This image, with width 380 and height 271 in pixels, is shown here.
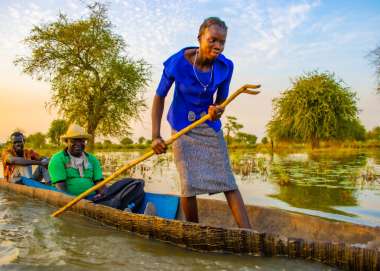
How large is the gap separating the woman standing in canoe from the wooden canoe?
305 mm

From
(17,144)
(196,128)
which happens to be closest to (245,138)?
(17,144)

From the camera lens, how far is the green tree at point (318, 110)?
2548cm

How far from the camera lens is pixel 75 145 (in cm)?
507

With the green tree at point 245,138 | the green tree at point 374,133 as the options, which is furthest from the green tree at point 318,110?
the green tree at point 374,133

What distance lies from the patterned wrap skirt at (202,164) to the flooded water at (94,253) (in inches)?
20.4

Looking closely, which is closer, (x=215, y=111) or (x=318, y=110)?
(x=215, y=111)

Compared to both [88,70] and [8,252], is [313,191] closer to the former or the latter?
[8,252]

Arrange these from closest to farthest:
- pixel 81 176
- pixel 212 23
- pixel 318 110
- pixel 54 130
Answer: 1. pixel 212 23
2. pixel 81 176
3. pixel 318 110
4. pixel 54 130

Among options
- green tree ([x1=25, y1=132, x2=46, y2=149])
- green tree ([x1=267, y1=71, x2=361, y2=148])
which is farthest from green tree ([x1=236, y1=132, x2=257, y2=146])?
green tree ([x1=25, y1=132, x2=46, y2=149])

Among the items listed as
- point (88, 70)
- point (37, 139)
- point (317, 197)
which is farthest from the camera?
point (37, 139)

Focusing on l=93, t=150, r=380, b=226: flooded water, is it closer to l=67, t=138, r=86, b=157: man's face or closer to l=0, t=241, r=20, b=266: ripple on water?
l=67, t=138, r=86, b=157: man's face

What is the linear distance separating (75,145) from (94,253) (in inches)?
83.7

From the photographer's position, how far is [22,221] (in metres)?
4.54

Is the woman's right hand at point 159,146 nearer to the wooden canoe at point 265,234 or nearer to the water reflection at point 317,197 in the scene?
the wooden canoe at point 265,234
